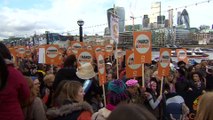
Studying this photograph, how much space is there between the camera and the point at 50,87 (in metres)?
6.64

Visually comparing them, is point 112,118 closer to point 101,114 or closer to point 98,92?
point 101,114

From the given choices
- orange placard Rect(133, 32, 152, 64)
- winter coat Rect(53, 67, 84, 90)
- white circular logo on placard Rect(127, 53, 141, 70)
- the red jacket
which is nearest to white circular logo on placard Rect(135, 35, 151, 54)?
orange placard Rect(133, 32, 152, 64)

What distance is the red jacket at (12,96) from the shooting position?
293 centimetres

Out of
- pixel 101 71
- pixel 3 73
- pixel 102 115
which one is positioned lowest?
pixel 102 115

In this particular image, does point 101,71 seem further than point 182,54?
No

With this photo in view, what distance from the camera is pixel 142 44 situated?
8023 mm

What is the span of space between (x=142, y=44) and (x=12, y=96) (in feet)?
17.6

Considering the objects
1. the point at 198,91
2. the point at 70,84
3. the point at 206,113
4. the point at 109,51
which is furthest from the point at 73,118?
the point at 109,51

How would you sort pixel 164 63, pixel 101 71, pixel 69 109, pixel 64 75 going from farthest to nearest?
pixel 164 63 < pixel 101 71 < pixel 64 75 < pixel 69 109

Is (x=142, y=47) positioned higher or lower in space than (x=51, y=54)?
higher

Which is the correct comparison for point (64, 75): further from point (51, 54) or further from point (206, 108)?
point (51, 54)

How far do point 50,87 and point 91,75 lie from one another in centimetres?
83

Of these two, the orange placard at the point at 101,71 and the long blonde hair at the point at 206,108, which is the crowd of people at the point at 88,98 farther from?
the orange placard at the point at 101,71

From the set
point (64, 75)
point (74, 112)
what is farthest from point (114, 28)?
point (74, 112)
